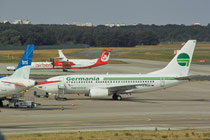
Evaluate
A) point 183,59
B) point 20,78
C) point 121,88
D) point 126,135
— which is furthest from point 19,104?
point 183,59

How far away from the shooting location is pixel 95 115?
4841 centimetres

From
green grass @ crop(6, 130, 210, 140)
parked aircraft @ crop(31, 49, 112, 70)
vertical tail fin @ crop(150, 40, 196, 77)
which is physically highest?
parked aircraft @ crop(31, 49, 112, 70)

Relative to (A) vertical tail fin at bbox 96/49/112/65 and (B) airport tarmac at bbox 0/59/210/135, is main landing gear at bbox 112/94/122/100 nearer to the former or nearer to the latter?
(B) airport tarmac at bbox 0/59/210/135

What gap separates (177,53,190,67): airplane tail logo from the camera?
63.3m

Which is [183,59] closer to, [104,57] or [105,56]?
[105,56]

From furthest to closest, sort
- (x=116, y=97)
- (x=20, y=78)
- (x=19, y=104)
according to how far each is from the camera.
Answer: (x=116, y=97) < (x=19, y=104) < (x=20, y=78)

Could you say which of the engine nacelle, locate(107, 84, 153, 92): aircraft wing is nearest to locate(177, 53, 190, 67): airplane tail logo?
locate(107, 84, 153, 92): aircraft wing

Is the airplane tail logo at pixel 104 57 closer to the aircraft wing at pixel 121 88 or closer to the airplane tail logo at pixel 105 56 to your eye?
the airplane tail logo at pixel 105 56

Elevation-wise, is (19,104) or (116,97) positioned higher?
(116,97)

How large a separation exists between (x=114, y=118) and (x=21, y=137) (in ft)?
46.3

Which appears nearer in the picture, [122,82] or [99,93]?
[99,93]

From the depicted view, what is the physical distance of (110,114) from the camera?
49.2 meters

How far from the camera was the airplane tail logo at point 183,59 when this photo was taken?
63.3 meters

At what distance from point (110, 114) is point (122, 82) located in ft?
46.5
